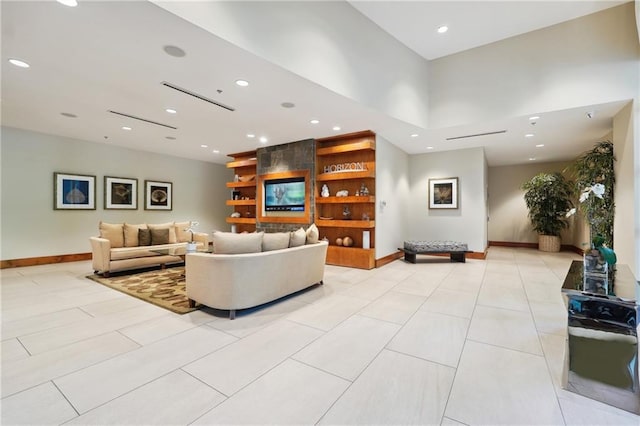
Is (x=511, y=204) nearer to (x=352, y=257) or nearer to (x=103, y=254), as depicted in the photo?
(x=352, y=257)

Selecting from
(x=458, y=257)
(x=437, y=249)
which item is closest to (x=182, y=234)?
(x=437, y=249)

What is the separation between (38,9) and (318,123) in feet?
12.2

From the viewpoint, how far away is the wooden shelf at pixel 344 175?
5.76 metres

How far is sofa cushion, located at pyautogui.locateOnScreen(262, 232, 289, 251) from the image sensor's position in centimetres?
354

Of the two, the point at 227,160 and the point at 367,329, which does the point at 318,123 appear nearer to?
the point at 367,329

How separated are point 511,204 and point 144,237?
35.7 feet

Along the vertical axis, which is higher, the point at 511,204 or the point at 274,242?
the point at 511,204

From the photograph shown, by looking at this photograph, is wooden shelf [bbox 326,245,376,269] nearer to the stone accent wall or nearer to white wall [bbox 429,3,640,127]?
the stone accent wall

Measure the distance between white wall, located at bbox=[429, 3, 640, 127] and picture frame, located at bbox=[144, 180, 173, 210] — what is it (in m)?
7.59

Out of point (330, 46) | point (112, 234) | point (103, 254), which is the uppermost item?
point (330, 46)

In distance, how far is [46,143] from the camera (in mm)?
6195

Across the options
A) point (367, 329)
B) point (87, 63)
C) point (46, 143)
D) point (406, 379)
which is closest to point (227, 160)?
point (46, 143)

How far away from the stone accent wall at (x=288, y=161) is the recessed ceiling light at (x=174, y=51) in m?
3.65

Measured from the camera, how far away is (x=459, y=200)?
7.08 metres
